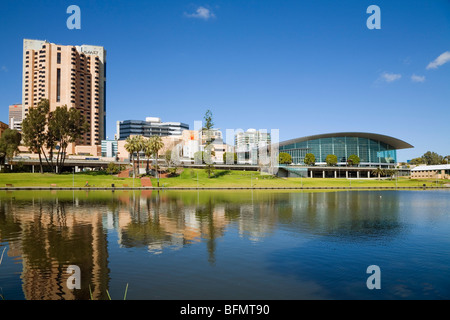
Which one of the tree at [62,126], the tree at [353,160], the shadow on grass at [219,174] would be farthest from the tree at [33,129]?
the tree at [353,160]

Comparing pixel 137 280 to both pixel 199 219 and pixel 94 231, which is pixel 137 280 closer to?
pixel 94 231

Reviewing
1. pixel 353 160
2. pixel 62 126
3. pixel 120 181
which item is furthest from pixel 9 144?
pixel 353 160

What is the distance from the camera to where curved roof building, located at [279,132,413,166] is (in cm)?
17438

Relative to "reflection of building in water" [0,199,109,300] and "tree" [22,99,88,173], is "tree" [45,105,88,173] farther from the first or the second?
"reflection of building in water" [0,199,109,300]

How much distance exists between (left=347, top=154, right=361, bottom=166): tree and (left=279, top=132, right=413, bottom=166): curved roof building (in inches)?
247

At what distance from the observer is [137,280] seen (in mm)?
15070

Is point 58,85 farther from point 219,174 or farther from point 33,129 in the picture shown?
point 219,174

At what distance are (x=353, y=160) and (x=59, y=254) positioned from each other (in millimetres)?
159881

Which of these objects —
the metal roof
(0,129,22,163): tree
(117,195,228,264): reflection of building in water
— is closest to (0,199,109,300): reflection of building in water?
(117,195,228,264): reflection of building in water

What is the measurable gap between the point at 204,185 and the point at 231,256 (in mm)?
75437

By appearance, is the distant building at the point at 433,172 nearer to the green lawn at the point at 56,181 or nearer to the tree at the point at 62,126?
the green lawn at the point at 56,181

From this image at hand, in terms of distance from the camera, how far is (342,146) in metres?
175

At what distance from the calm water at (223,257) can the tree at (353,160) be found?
134346 millimetres

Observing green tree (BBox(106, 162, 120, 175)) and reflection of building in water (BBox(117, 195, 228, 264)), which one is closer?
reflection of building in water (BBox(117, 195, 228, 264))
